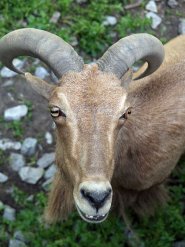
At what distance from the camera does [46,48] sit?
14.6ft

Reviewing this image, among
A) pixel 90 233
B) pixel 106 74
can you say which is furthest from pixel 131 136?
pixel 90 233

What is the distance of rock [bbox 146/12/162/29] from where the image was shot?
24.1 feet

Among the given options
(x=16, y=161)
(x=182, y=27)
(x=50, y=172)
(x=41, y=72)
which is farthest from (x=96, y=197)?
(x=182, y=27)

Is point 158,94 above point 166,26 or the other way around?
above

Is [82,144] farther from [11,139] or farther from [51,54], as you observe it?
[11,139]

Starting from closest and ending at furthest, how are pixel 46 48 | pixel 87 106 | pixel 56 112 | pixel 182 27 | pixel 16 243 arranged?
pixel 87 106
pixel 56 112
pixel 46 48
pixel 16 243
pixel 182 27

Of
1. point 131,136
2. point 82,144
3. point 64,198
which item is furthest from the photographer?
point 64,198

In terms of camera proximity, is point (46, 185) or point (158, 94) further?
point (46, 185)

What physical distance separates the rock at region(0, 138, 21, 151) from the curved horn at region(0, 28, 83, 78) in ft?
5.75

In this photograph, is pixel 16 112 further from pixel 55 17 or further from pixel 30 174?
pixel 55 17

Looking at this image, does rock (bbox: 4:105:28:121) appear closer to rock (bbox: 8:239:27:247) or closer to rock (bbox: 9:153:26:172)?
rock (bbox: 9:153:26:172)

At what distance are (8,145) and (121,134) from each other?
1706 mm

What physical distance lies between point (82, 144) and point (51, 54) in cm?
75

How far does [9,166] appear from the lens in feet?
20.2
